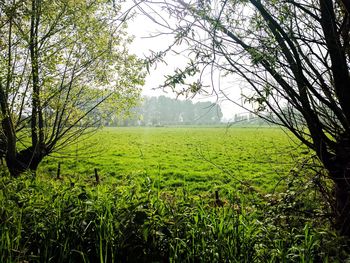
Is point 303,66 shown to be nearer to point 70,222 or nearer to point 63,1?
point 70,222

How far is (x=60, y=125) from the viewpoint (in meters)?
7.50

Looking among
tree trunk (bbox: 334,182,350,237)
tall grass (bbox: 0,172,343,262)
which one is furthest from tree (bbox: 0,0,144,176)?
tree trunk (bbox: 334,182,350,237)


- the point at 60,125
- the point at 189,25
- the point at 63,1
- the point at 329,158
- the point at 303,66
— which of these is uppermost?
the point at 63,1

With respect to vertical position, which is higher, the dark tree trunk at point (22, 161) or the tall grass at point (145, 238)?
the dark tree trunk at point (22, 161)

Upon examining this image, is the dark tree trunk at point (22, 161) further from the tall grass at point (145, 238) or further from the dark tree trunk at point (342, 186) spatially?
the dark tree trunk at point (342, 186)

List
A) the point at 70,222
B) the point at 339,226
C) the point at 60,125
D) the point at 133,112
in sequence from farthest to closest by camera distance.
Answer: the point at 133,112 < the point at 60,125 < the point at 339,226 < the point at 70,222

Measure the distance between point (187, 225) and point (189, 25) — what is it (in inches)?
84.2

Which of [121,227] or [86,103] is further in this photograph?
[86,103]

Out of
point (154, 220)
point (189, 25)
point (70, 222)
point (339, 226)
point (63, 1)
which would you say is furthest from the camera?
point (63, 1)

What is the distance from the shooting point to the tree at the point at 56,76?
5902 mm

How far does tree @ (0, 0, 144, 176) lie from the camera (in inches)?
232

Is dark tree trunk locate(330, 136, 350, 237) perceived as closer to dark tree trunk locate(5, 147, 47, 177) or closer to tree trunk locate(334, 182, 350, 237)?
tree trunk locate(334, 182, 350, 237)

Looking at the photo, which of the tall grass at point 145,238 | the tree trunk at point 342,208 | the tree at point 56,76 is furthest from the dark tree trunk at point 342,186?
the tree at point 56,76

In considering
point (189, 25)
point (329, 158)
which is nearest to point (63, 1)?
point (189, 25)
